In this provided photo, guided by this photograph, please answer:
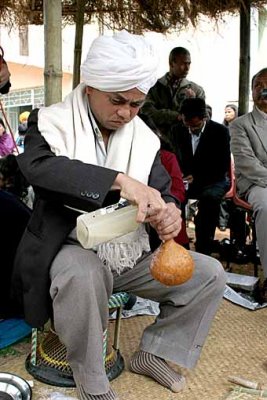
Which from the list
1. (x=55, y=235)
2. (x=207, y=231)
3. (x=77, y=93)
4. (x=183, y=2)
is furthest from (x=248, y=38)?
(x=55, y=235)

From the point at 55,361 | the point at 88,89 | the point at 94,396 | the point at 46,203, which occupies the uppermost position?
the point at 88,89

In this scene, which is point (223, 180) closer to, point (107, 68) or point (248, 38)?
point (248, 38)

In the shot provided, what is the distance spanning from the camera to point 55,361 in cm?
261

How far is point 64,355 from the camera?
260 centimetres

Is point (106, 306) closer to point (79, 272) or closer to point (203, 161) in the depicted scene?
point (79, 272)

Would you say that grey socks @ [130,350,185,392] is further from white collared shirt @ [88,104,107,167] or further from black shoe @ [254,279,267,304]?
black shoe @ [254,279,267,304]

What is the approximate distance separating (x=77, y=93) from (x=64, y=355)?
1202 millimetres

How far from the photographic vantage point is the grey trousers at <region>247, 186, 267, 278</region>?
350 cm

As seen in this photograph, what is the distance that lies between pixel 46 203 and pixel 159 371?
932 mm

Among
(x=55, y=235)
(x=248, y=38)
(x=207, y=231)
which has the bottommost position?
(x=207, y=231)

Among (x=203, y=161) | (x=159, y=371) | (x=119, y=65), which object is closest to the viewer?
(x=119, y=65)

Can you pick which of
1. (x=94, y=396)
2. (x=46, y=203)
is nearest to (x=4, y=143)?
(x=46, y=203)

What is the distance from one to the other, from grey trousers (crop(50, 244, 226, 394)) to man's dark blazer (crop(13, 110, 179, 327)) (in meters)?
0.08

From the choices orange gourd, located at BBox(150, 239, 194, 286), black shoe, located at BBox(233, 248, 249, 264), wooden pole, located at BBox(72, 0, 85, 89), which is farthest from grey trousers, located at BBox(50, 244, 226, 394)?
wooden pole, located at BBox(72, 0, 85, 89)
